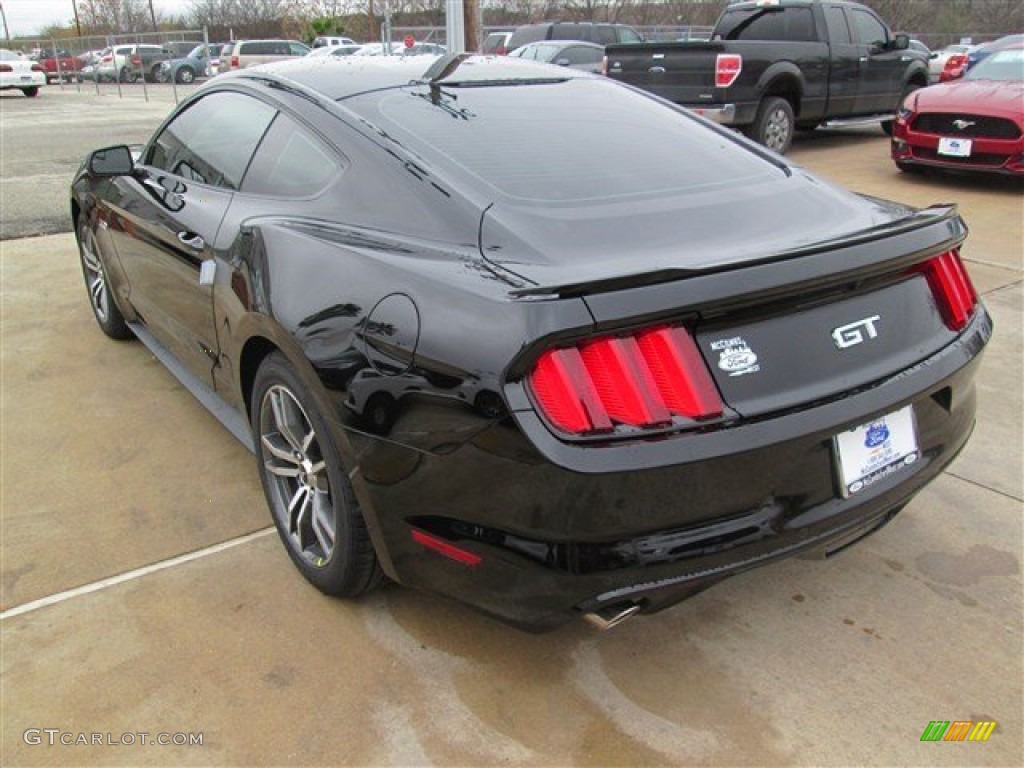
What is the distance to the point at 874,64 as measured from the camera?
1123 centimetres

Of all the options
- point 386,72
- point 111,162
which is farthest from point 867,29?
point 111,162

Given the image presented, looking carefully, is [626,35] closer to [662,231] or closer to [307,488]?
[662,231]

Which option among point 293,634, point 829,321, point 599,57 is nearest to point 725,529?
point 829,321

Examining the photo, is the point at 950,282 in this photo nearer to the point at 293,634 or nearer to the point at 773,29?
the point at 293,634

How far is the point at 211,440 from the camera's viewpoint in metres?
3.62

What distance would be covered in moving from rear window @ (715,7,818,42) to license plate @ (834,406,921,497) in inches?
389

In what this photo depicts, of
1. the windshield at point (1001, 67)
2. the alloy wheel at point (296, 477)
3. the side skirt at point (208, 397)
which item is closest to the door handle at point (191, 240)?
the side skirt at point (208, 397)

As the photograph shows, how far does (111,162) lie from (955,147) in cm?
781

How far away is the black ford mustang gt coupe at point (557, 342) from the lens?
1783 mm

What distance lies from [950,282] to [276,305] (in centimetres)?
193

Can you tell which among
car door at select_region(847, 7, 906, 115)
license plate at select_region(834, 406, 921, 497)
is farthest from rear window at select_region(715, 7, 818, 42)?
license plate at select_region(834, 406, 921, 497)

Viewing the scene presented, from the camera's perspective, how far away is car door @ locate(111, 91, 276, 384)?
9.82ft

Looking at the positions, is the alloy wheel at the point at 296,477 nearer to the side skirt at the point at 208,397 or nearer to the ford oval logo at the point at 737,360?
the side skirt at the point at 208,397

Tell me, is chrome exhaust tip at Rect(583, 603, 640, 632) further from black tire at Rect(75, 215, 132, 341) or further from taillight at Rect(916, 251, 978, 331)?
black tire at Rect(75, 215, 132, 341)
